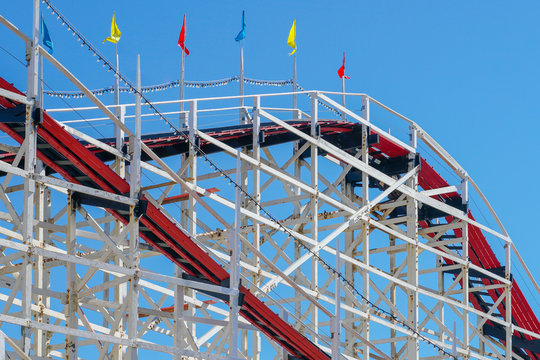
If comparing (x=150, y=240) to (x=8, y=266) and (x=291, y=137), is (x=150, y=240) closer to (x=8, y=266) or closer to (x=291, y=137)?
(x=8, y=266)

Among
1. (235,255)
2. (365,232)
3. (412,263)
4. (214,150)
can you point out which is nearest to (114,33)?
(214,150)

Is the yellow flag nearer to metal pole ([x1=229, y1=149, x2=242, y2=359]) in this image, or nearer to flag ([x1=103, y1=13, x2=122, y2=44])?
flag ([x1=103, y1=13, x2=122, y2=44])

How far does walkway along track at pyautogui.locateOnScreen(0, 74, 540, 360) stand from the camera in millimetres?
22969

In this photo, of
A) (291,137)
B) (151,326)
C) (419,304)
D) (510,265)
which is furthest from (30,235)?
(510,265)

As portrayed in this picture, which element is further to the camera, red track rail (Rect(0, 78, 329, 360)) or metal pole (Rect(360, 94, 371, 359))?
metal pole (Rect(360, 94, 371, 359))

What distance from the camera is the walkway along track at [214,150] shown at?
75.4 ft

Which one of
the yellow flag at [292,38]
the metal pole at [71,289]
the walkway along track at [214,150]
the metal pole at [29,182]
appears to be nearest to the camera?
the metal pole at [29,182]

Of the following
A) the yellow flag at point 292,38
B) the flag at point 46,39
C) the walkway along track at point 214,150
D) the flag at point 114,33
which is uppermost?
the yellow flag at point 292,38

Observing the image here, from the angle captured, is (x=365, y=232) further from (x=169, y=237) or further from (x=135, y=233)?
(x=135, y=233)

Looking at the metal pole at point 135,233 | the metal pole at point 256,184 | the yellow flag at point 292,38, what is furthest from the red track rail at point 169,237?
the yellow flag at point 292,38

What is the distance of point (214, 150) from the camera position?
31812 millimetres

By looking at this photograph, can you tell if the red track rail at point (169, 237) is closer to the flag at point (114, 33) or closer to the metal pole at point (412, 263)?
the metal pole at point (412, 263)

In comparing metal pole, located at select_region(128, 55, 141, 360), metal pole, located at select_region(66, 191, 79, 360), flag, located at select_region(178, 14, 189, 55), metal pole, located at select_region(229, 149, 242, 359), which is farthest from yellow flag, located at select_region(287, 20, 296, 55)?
metal pole, located at select_region(66, 191, 79, 360)

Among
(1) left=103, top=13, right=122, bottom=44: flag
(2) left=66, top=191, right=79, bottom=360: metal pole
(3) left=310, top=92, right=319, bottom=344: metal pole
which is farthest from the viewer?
(1) left=103, top=13, right=122, bottom=44: flag
